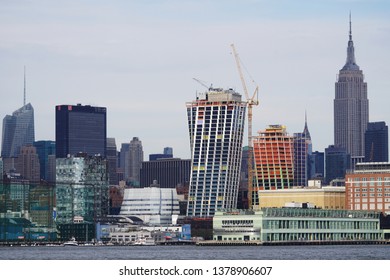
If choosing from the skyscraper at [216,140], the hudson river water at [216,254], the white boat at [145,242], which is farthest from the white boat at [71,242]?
the skyscraper at [216,140]

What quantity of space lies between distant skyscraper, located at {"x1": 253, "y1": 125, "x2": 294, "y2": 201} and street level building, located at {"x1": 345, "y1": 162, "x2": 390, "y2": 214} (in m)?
52.3

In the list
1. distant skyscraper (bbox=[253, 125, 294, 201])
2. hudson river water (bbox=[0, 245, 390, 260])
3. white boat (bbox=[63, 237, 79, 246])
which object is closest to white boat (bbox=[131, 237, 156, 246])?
white boat (bbox=[63, 237, 79, 246])

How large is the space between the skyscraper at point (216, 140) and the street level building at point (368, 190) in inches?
1770

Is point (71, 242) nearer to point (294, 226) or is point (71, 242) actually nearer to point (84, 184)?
point (294, 226)

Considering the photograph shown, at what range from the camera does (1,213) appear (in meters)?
114

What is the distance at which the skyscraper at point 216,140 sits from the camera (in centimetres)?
17638

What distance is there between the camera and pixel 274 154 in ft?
611

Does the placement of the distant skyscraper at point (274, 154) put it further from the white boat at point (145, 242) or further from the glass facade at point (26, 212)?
the white boat at point (145, 242)

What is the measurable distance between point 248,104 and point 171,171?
26575mm

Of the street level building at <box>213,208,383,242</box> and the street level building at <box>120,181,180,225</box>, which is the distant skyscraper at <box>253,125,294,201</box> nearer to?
the street level building at <box>120,181,180,225</box>

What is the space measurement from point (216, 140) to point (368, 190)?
5176 centimetres
